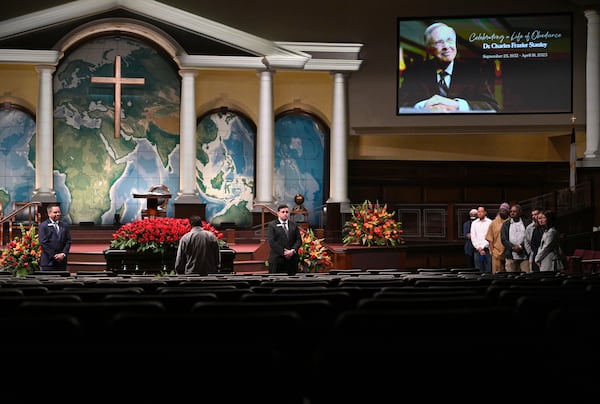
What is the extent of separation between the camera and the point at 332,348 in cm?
258

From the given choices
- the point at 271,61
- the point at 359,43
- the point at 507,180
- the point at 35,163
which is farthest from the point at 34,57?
the point at 507,180

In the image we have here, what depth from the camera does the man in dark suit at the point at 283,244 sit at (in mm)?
11539

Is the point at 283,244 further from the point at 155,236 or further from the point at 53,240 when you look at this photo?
the point at 53,240

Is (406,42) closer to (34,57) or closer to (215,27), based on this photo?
(215,27)

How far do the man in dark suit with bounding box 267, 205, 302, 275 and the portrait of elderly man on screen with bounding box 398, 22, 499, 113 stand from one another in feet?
39.3

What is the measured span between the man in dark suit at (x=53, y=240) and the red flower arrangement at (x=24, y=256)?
2.59 feet

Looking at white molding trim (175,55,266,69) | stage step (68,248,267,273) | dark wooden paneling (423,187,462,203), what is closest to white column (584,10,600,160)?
dark wooden paneling (423,187,462,203)

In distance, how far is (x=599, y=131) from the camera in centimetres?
2197

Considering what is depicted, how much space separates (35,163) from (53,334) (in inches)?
806

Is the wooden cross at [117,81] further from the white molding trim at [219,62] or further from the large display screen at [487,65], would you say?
the large display screen at [487,65]

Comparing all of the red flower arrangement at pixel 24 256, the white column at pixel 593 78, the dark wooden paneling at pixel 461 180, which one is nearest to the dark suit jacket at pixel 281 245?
the red flower arrangement at pixel 24 256

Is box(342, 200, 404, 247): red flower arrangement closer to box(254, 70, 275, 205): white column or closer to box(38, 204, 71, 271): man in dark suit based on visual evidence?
box(254, 70, 275, 205): white column

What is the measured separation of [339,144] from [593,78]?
7.31 m

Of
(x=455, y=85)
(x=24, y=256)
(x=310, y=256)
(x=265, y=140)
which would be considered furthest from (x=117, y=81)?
(x=310, y=256)
